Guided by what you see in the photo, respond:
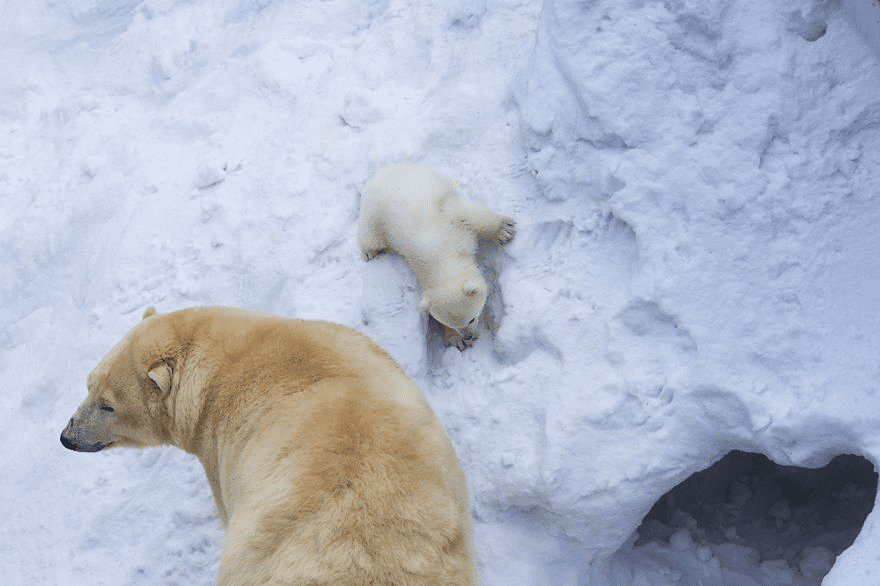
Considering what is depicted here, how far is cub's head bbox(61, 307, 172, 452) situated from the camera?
2.91 m

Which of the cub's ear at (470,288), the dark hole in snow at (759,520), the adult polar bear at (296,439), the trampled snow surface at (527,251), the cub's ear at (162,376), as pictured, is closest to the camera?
the adult polar bear at (296,439)

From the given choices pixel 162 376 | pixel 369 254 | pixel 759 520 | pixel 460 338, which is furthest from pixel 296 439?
pixel 759 520

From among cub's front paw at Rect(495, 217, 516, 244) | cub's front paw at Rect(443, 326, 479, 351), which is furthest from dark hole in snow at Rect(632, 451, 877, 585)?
cub's front paw at Rect(495, 217, 516, 244)

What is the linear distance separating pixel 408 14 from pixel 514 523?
333 cm

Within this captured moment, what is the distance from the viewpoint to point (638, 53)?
3287 millimetres

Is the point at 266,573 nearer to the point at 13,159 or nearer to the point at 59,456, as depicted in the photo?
the point at 59,456

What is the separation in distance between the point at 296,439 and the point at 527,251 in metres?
1.76

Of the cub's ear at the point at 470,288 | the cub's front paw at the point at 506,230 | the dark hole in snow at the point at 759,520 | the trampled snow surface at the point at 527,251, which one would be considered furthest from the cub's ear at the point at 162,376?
the dark hole in snow at the point at 759,520

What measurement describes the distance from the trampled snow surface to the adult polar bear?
88 centimetres

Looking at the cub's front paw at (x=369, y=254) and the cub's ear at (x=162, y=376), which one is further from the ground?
the cub's ear at (x=162, y=376)

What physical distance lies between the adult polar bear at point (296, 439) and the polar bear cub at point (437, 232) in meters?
0.88

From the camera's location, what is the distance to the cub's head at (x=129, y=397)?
9.55 ft

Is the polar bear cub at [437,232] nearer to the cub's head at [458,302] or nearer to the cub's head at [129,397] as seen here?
the cub's head at [458,302]

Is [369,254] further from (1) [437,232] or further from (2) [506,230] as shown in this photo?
(2) [506,230]
